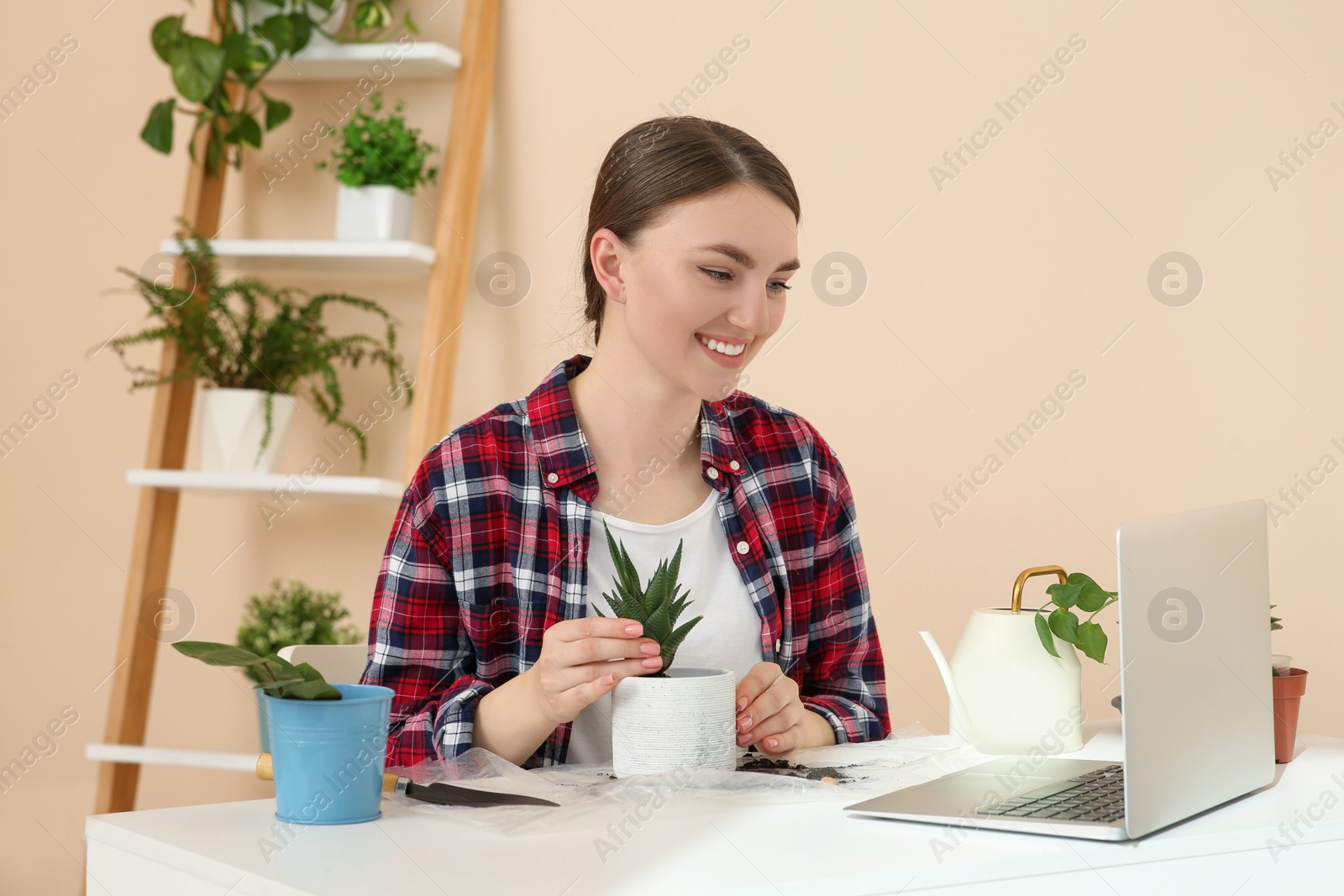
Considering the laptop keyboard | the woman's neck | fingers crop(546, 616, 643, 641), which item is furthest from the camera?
the woman's neck

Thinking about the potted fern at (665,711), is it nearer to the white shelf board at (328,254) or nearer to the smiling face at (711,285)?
the smiling face at (711,285)

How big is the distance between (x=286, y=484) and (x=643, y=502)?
1082mm

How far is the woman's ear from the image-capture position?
4.73 ft

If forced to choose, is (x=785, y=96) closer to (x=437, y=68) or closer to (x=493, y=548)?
(x=437, y=68)

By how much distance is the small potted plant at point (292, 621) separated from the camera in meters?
2.29

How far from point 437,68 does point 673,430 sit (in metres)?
1.28

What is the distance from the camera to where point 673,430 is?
1.47 m

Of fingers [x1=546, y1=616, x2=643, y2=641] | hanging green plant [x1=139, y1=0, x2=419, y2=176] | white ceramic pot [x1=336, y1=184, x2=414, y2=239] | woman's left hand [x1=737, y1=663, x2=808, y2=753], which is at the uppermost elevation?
hanging green plant [x1=139, y1=0, x2=419, y2=176]

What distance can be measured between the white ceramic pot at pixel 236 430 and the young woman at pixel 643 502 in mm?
1039

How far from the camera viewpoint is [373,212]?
7.69ft

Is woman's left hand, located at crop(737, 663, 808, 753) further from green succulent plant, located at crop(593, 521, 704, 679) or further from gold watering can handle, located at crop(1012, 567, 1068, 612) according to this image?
gold watering can handle, located at crop(1012, 567, 1068, 612)

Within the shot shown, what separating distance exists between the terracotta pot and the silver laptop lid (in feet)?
0.36

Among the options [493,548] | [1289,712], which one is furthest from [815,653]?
[1289,712]

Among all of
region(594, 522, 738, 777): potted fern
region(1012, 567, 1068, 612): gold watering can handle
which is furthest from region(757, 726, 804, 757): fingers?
region(1012, 567, 1068, 612): gold watering can handle
